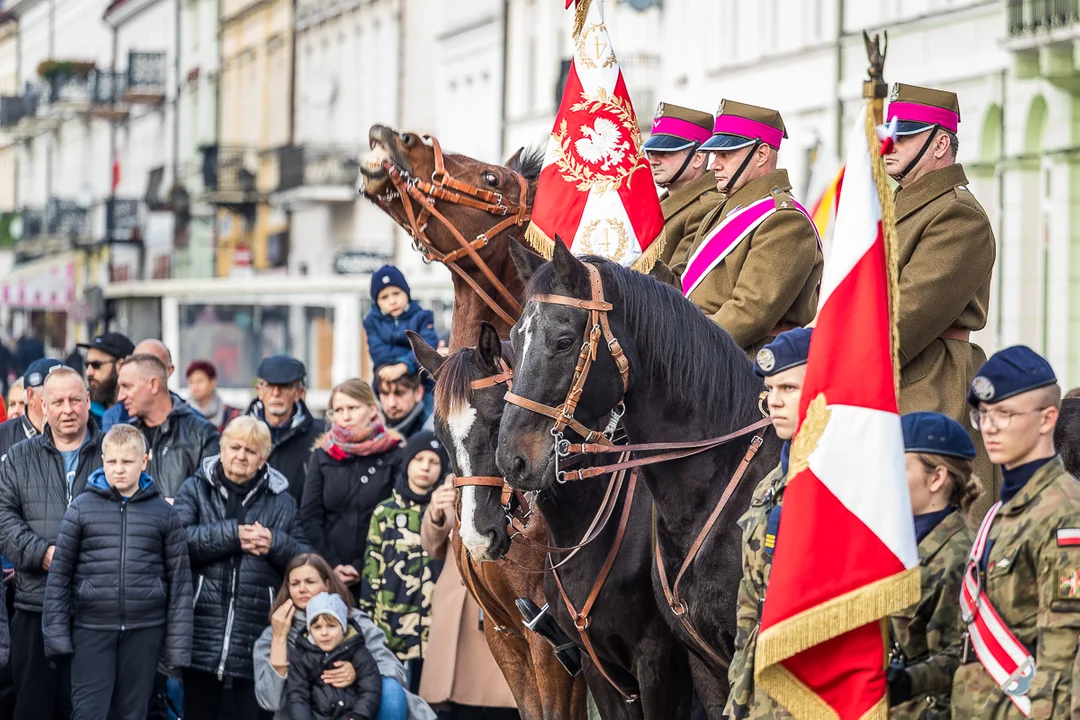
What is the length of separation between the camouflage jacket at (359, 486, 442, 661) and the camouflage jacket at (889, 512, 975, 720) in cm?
468

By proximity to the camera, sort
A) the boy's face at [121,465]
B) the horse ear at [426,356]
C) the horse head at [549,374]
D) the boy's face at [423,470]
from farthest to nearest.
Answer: the boy's face at [423,470]
the boy's face at [121,465]
the horse ear at [426,356]
the horse head at [549,374]

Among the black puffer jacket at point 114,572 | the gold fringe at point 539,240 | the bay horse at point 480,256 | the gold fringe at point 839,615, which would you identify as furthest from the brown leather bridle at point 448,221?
the gold fringe at point 839,615

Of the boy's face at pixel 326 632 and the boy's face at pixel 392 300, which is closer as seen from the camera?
the boy's face at pixel 326 632

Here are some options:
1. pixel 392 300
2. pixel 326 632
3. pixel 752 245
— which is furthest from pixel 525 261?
pixel 392 300

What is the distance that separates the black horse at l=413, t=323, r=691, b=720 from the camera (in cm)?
714

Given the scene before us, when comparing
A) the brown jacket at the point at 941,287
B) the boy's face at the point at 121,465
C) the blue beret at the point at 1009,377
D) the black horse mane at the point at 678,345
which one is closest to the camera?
the blue beret at the point at 1009,377

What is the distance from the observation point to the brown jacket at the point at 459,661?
9.63 metres

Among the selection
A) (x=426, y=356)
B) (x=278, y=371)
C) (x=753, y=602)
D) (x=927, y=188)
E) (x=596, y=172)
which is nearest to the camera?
(x=753, y=602)

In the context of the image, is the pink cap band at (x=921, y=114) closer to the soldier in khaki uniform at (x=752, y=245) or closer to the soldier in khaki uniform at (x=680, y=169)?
the soldier in khaki uniform at (x=752, y=245)

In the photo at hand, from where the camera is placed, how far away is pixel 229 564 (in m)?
9.74

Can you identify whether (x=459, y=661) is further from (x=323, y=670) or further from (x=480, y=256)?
(x=480, y=256)

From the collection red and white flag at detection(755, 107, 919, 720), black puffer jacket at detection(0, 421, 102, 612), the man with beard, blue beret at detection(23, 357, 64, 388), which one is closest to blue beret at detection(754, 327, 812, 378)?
red and white flag at detection(755, 107, 919, 720)

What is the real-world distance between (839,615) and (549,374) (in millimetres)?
1509

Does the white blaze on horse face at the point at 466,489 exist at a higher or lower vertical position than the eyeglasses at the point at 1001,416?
lower
